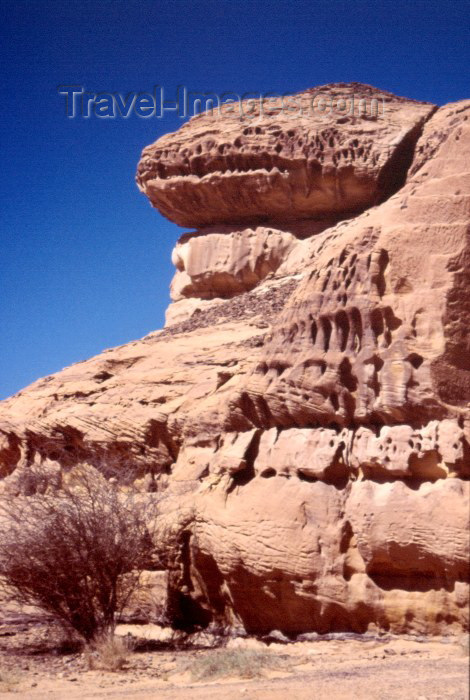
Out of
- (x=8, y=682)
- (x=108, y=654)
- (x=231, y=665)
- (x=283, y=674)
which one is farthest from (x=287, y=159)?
(x=8, y=682)

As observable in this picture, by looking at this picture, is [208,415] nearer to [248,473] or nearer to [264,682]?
[248,473]

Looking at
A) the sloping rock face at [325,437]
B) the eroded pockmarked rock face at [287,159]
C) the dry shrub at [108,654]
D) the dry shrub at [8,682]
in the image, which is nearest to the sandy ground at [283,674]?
the dry shrub at [8,682]

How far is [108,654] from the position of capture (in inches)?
393

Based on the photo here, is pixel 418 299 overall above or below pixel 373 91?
below

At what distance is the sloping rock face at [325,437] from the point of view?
9586 mm

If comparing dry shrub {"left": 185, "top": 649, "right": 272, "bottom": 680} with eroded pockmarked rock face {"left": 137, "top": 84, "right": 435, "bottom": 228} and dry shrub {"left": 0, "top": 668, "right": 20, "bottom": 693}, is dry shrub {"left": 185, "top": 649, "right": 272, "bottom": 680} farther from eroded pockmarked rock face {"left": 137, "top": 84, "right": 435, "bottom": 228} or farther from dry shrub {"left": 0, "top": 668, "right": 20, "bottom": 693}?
eroded pockmarked rock face {"left": 137, "top": 84, "right": 435, "bottom": 228}

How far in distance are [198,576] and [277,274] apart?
12.8 metres

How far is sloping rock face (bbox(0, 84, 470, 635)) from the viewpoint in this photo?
9586mm

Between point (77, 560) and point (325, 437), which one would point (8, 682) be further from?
point (325, 437)

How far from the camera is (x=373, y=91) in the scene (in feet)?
81.0

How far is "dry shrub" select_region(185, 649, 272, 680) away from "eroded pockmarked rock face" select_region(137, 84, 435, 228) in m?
16.1

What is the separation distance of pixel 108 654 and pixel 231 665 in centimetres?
201

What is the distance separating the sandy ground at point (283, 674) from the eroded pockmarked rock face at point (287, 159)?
15.5 metres

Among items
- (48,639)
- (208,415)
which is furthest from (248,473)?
(48,639)
